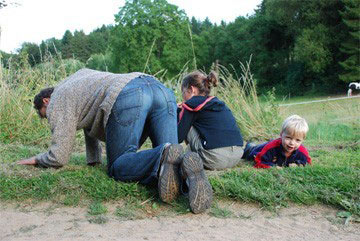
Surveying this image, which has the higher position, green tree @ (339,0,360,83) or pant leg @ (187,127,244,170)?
green tree @ (339,0,360,83)

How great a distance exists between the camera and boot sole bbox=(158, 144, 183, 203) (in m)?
2.96

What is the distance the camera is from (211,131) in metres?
3.95

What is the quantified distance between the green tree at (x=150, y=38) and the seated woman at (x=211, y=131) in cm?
2677

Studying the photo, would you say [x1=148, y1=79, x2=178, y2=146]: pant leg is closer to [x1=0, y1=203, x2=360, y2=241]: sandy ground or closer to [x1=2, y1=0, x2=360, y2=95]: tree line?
[x1=0, y1=203, x2=360, y2=241]: sandy ground

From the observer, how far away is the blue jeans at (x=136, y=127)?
3.21 meters

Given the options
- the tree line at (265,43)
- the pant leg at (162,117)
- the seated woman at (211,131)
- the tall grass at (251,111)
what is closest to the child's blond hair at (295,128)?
the seated woman at (211,131)

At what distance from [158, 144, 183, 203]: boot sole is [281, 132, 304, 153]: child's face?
1402 mm

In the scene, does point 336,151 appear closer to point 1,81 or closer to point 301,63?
point 1,81

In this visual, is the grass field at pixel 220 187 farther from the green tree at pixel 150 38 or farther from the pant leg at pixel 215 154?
the green tree at pixel 150 38

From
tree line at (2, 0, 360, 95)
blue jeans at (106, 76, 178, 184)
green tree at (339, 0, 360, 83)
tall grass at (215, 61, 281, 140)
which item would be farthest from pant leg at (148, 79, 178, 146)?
green tree at (339, 0, 360, 83)

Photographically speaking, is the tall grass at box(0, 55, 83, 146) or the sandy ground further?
the tall grass at box(0, 55, 83, 146)

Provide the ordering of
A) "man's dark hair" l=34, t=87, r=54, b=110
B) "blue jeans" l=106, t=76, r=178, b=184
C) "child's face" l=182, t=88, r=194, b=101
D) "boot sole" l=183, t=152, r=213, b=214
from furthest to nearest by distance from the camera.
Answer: "child's face" l=182, t=88, r=194, b=101 < "man's dark hair" l=34, t=87, r=54, b=110 < "blue jeans" l=106, t=76, r=178, b=184 < "boot sole" l=183, t=152, r=213, b=214

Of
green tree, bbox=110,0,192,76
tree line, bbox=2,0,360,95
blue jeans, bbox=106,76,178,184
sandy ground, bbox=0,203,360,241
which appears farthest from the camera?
green tree, bbox=110,0,192,76

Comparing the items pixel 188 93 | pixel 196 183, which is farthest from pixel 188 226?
pixel 188 93
